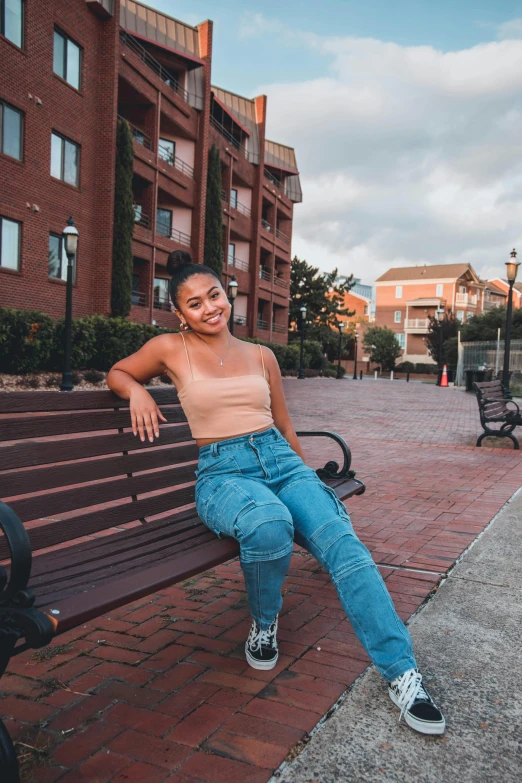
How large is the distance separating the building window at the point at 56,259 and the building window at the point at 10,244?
1.30 meters

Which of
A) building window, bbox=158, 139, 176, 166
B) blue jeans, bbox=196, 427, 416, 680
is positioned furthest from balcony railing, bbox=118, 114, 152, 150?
blue jeans, bbox=196, 427, 416, 680

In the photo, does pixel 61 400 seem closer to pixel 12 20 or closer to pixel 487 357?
pixel 12 20

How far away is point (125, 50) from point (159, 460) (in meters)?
24.5

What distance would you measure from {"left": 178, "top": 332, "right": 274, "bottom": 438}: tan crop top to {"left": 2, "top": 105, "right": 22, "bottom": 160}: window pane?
698 inches

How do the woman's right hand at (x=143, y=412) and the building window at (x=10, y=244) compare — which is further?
the building window at (x=10, y=244)

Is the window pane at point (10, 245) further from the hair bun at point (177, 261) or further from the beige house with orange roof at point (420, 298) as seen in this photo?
the beige house with orange roof at point (420, 298)

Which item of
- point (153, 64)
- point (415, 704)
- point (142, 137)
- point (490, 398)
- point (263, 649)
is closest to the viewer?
point (415, 704)

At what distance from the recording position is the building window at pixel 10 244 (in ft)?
59.1

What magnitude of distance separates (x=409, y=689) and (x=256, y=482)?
99 centimetres

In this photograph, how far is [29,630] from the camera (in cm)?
181

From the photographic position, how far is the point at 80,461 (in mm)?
3016

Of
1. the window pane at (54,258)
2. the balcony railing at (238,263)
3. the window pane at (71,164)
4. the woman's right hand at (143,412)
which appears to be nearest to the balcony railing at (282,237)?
the balcony railing at (238,263)

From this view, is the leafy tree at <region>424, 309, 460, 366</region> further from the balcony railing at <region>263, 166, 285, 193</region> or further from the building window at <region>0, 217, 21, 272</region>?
the building window at <region>0, 217, 21, 272</region>

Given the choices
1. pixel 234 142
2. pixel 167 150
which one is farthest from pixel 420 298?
pixel 167 150
